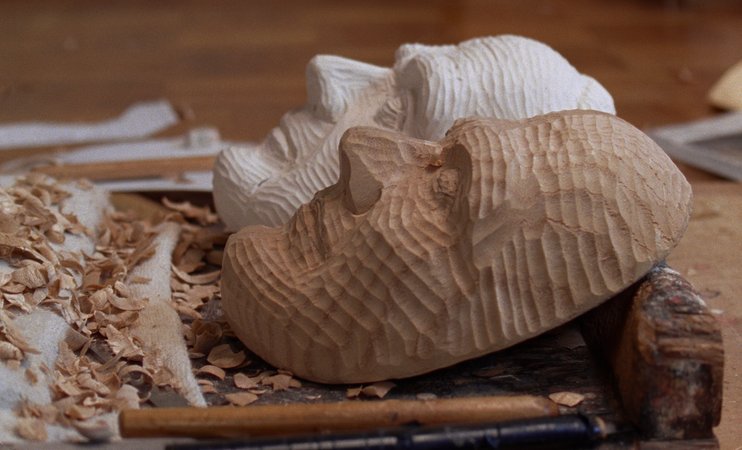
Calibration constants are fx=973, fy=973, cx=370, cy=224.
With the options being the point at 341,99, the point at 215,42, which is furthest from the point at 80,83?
the point at 341,99

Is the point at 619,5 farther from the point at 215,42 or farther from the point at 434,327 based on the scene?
the point at 434,327

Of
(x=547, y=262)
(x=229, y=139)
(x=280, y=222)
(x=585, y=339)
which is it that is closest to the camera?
(x=547, y=262)

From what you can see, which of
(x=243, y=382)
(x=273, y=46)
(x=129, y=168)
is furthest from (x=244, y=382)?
(x=273, y=46)

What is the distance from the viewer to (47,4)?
362 cm

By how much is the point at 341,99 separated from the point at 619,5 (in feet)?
8.23

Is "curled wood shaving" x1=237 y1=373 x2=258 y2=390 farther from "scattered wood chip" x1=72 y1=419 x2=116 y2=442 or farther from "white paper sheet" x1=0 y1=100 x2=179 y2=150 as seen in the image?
"white paper sheet" x1=0 y1=100 x2=179 y2=150

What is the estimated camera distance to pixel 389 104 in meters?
1.26

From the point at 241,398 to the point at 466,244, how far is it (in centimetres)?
28

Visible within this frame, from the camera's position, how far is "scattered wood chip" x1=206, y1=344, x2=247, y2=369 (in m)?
1.06

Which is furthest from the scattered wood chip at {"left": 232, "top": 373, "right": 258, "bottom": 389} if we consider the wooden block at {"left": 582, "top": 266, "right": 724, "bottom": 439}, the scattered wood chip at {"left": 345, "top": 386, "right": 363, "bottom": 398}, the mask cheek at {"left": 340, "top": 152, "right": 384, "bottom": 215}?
the wooden block at {"left": 582, "top": 266, "right": 724, "bottom": 439}

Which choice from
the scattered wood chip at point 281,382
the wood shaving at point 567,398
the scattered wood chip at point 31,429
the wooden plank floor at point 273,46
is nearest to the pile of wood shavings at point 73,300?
the scattered wood chip at point 31,429

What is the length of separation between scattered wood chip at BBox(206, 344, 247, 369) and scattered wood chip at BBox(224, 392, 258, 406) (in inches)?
2.5

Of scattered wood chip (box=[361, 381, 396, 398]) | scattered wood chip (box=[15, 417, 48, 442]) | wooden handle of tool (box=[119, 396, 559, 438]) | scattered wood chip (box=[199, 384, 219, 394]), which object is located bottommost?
scattered wood chip (box=[199, 384, 219, 394])

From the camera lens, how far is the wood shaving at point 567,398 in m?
0.97
